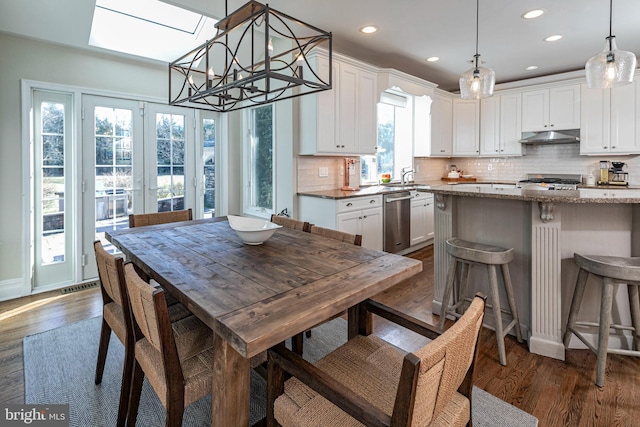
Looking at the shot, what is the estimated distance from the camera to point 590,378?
6.50 feet

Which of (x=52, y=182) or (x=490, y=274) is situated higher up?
(x=52, y=182)

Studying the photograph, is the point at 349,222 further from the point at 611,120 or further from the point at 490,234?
the point at 611,120

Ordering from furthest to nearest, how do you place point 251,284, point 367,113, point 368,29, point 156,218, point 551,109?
point 551,109, point 367,113, point 368,29, point 156,218, point 251,284

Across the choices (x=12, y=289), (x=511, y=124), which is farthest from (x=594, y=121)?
(x=12, y=289)

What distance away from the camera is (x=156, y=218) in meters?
2.89


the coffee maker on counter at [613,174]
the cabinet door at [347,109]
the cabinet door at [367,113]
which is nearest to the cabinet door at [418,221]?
the cabinet door at [367,113]

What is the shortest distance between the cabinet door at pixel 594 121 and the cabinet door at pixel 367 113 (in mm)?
3043

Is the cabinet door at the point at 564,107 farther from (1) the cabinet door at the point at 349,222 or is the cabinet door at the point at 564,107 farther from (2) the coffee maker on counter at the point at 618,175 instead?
(1) the cabinet door at the point at 349,222

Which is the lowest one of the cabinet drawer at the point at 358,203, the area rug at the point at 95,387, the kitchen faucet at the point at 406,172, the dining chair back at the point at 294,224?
the area rug at the point at 95,387

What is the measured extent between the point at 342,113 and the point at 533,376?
310cm

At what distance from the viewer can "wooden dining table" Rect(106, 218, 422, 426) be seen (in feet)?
3.59

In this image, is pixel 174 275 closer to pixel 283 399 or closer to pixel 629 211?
pixel 283 399

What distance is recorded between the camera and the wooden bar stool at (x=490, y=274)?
2.18 meters

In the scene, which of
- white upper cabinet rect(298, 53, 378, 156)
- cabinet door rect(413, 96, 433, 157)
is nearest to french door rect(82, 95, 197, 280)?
white upper cabinet rect(298, 53, 378, 156)
